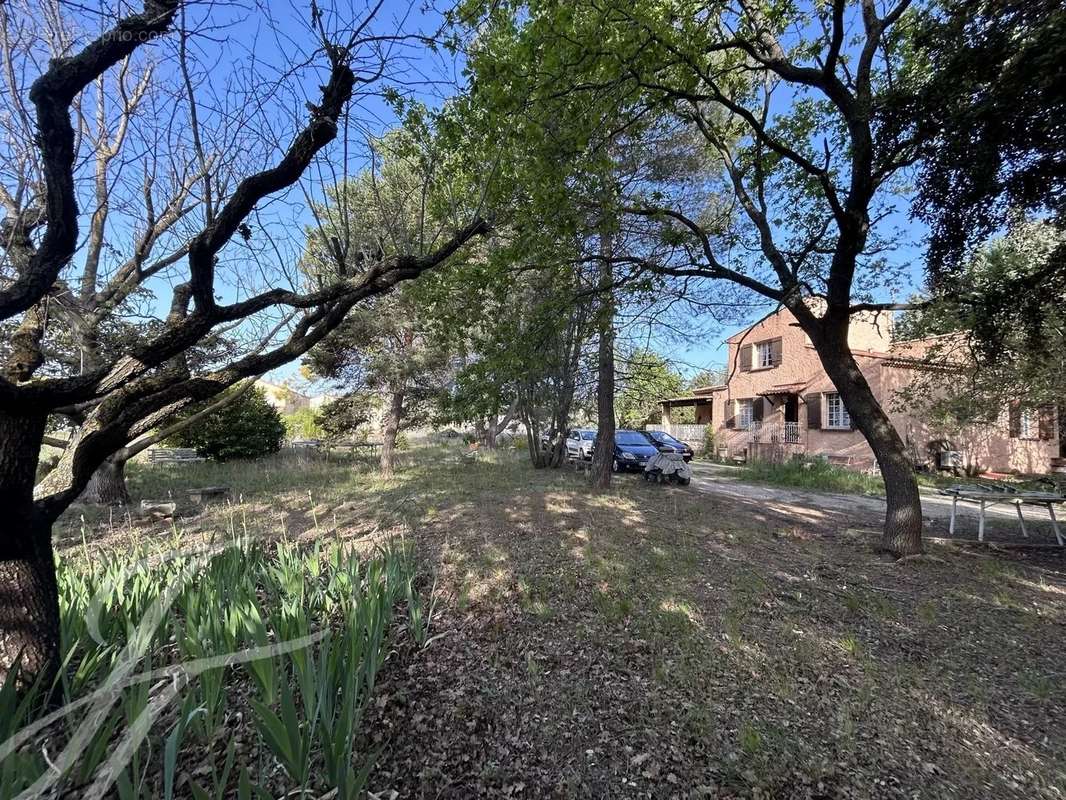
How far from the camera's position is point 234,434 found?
13656 millimetres

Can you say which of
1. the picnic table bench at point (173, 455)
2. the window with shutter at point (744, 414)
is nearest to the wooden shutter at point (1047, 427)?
the window with shutter at point (744, 414)

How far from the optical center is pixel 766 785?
1.95 m

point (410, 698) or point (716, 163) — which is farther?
point (716, 163)

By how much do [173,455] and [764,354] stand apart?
22.0 metres

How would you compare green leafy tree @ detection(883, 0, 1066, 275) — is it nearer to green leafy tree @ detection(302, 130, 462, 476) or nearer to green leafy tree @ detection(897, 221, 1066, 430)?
green leafy tree @ detection(897, 221, 1066, 430)

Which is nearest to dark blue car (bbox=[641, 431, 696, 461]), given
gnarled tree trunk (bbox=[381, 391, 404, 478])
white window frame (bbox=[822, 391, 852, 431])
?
white window frame (bbox=[822, 391, 852, 431])

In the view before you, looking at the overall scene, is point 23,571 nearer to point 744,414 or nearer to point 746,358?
point 744,414

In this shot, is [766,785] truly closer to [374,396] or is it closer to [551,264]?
[551,264]

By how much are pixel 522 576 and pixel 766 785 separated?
2.44 metres

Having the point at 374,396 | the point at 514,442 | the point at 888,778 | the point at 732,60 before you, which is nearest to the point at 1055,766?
the point at 888,778

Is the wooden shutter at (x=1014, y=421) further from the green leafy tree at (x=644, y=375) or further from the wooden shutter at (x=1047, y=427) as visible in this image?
the green leafy tree at (x=644, y=375)

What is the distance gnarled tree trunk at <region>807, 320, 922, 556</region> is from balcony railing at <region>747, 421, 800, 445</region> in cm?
1240

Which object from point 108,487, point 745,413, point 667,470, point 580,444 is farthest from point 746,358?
point 108,487

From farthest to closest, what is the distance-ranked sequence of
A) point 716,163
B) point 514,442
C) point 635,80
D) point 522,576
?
point 514,442, point 716,163, point 635,80, point 522,576
